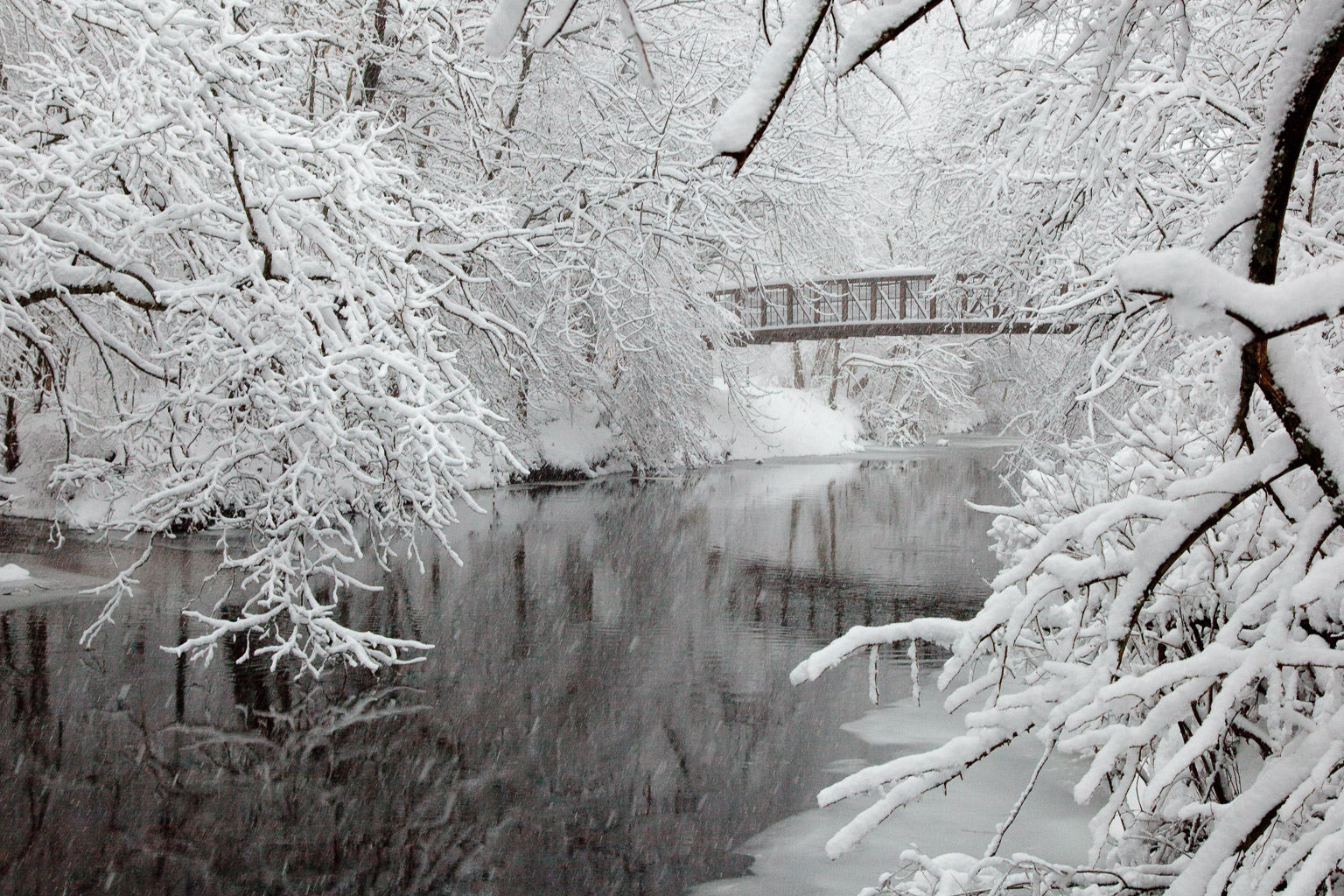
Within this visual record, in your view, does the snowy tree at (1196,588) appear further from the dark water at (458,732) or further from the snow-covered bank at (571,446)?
the snow-covered bank at (571,446)

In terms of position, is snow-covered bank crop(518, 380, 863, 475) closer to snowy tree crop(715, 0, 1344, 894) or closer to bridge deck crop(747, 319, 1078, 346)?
bridge deck crop(747, 319, 1078, 346)

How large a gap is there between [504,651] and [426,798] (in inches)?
128

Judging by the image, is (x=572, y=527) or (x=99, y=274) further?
(x=572, y=527)

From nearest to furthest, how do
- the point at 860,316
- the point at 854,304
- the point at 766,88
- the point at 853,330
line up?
the point at 766,88 → the point at 853,330 → the point at 860,316 → the point at 854,304

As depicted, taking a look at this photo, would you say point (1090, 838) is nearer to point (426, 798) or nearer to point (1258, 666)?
point (426, 798)

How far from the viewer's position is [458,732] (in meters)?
7.30

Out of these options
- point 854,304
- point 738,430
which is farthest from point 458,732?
point 854,304

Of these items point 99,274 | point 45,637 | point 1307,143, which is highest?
point 1307,143

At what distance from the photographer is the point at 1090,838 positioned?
5.62 meters

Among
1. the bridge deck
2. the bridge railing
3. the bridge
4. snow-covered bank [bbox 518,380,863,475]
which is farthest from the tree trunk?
the bridge deck

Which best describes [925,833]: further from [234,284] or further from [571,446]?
[571,446]

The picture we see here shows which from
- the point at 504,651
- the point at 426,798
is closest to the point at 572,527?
the point at 504,651

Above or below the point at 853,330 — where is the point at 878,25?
below

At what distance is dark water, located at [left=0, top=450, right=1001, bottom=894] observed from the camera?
548 cm
